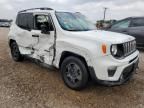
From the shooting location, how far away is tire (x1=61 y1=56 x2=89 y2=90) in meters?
4.36

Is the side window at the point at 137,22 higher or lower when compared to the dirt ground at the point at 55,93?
higher

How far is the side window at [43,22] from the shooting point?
521cm

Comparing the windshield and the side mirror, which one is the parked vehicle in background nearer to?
the windshield

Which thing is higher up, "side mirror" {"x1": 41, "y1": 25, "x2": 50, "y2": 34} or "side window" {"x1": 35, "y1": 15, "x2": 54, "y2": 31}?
"side window" {"x1": 35, "y1": 15, "x2": 54, "y2": 31}

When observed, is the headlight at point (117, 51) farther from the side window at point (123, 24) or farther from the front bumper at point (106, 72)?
the side window at point (123, 24)

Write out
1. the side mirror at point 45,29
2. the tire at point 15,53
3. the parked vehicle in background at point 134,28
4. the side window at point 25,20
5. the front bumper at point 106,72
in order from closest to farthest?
the front bumper at point 106,72 < the side mirror at point 45,29 < the side window at point 25,20 < the tire at point 15,53 < the parked vehicle in background at point 134,28

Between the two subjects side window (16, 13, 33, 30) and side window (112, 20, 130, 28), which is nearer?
side window (16, 13, 33, 30)

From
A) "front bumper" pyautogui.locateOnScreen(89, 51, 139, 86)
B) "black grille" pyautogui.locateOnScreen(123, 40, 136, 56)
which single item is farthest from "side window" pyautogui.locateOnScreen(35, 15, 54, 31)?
"black grille" pyautogui.locateOnScreen(123, 40, 136, 56)

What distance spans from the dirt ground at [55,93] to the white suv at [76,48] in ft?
1.13

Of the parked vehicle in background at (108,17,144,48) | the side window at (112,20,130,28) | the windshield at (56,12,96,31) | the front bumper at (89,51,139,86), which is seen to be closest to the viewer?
the front bumper at (89,51,139,86)

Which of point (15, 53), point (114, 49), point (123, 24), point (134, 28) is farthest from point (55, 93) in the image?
point (123, 24)

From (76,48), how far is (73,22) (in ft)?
3.81

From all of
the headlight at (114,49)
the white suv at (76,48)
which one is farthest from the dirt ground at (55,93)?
the headlight at (114,49)

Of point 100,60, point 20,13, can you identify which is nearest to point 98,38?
point 100,60
